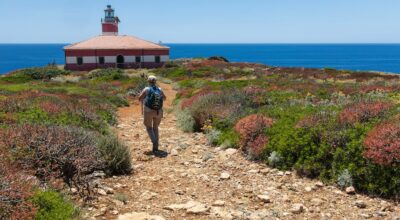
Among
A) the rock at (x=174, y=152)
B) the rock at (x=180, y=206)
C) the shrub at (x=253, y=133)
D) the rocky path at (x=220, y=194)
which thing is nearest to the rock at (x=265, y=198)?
the rocky path at (x=220, y=194)

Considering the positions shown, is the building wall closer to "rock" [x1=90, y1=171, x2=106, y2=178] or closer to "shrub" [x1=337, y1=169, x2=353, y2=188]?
"rock" [x1=90, y1=171, x2=106, y2=178]

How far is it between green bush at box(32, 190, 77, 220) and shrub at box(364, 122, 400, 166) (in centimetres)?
523

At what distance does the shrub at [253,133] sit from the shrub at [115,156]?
307cm

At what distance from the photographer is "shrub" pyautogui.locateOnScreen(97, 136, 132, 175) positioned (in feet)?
27.4

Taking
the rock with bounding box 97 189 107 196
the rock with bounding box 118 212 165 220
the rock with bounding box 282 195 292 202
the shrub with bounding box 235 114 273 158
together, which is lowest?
the rock with bounding box 282 195 292 202

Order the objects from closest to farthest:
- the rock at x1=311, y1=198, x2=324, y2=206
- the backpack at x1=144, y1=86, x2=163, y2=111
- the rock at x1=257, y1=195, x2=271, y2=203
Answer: the rock at x1=311, y1=198, x2=324, y2=206
the rock at x1=257, y1=195, x2=271, y2=203
the backpack at x1=144, y1=86, x2=163, y2=111

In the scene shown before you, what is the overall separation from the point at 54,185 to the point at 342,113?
6.60m

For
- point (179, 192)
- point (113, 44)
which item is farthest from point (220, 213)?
point (113, 44)

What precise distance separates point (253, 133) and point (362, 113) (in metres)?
2.69

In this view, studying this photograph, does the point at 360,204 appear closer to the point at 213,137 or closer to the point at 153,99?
the point at 213,137

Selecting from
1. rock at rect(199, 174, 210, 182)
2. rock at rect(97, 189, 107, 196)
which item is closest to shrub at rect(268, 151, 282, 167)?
rock at rect(199, 174, 210, 182)

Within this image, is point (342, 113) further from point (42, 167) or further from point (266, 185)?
point (42, 167)

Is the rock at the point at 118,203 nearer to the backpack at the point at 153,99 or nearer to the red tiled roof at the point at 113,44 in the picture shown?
the backpack at the point at 153,99

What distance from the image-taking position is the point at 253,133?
10.2m
